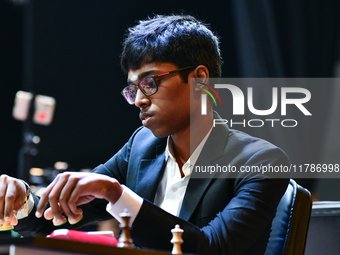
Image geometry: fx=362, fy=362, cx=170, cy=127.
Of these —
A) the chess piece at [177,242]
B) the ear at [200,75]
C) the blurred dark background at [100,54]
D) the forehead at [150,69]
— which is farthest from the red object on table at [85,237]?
the blurred dark background at [100,54]

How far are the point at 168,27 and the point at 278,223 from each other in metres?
1.01

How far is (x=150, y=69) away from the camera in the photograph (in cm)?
161

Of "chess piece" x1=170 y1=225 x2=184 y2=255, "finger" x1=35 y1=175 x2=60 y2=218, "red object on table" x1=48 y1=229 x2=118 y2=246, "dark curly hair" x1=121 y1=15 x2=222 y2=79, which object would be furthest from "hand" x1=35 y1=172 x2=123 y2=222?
"dark curly hair" x1=121 y1=15 x2=222 y2=79

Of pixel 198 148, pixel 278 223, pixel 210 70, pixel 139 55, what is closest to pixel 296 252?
pixel 278 223

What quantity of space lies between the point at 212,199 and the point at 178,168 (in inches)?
11.5

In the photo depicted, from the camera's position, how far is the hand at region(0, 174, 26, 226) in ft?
3.87

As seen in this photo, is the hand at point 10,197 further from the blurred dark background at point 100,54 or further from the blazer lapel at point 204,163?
the blurred dark background at point 100,54

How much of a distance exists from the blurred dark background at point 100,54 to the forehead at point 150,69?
2968mm

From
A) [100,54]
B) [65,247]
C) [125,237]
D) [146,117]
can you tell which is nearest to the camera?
[65,247]

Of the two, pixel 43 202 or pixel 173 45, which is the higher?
pixel 173 45

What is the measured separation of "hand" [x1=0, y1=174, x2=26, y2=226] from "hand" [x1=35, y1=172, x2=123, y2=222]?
0.17 metres

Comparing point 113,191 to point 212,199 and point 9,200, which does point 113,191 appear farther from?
point 212,199

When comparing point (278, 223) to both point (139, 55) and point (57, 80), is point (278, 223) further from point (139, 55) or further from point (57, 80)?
point (57, 80)

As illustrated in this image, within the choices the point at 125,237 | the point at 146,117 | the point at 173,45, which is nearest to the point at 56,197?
the point at 125,237
